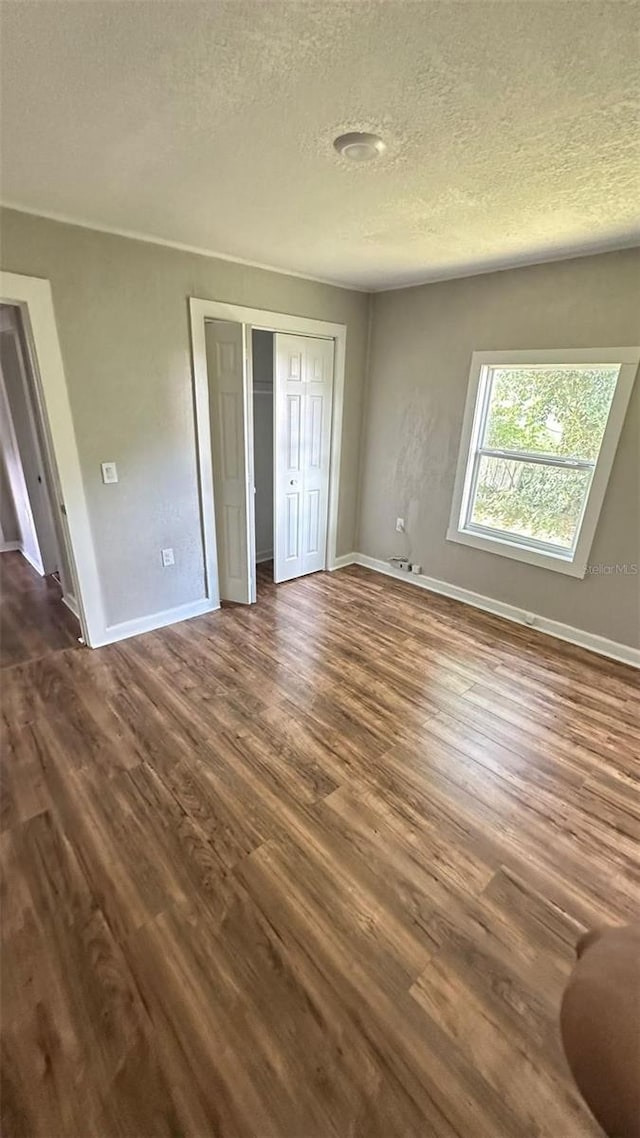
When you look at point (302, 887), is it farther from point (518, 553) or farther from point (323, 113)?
point (518, 553)

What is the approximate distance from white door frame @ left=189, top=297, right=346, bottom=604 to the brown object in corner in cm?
299

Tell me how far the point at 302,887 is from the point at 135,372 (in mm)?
2784

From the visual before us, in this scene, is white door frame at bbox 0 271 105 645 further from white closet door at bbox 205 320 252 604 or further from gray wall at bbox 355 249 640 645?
gray wall at bbox 355 249 640 645

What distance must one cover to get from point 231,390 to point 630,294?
2.47m

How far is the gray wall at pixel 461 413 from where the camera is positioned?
8.94 ft

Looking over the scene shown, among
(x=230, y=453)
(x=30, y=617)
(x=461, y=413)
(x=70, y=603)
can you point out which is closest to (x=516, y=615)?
(x=461, y=413)

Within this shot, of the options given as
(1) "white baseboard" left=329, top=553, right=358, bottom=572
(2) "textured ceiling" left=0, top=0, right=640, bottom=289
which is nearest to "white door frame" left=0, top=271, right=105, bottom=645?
(2) "textured ceiling" left=0, top=0, right=640, bottom=289

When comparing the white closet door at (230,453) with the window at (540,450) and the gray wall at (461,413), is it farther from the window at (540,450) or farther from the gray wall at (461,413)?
the window at (540,450)

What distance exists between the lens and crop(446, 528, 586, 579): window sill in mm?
3100

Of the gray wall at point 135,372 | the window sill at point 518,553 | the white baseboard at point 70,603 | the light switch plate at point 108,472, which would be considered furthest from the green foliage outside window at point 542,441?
the white baseboard at point 70,603

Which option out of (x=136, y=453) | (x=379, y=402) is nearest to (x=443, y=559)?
(x=379, y=402)

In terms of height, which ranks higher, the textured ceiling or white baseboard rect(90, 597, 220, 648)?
the textured ceiling

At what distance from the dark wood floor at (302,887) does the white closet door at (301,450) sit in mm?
1427

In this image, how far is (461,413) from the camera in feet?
11.4
